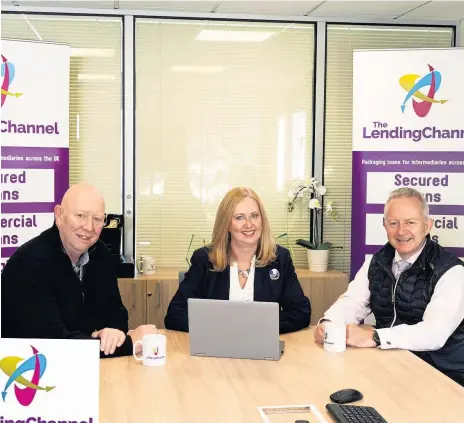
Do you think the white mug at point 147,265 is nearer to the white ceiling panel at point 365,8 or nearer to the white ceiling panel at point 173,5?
the white ceiling panel at point 173,5

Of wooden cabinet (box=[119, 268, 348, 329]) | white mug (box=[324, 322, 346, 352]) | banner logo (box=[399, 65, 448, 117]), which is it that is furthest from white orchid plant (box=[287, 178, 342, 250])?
white mug (box=[324, 322, 346, 352])

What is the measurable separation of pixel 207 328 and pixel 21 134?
2477 mm

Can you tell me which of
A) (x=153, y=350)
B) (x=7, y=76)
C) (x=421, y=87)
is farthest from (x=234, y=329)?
(x=421, y=87)

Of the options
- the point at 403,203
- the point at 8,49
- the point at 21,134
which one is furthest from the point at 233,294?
the point at 8,49

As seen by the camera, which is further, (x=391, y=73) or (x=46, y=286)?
(x=391, y=73)

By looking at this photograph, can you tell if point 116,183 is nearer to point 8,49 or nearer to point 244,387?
point 8,49

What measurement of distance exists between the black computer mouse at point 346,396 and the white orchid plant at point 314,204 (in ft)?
10.2

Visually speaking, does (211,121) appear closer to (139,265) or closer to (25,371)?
(139,265)

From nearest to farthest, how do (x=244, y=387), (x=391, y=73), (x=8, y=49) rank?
(x=244, y=387), (x=8, y=49), (x=391, y=73)

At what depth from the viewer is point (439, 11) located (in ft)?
17.2

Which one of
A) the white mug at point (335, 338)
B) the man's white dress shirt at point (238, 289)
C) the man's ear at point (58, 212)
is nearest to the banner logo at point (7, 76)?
the man's ear at point (58, 212)

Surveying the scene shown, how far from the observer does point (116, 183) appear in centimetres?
531

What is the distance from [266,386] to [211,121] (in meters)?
3.33

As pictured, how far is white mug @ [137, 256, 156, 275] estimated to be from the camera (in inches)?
201
